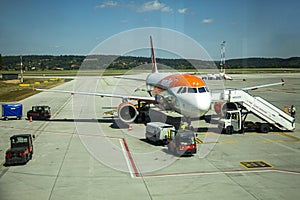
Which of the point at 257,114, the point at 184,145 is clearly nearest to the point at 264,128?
the point at 257,114

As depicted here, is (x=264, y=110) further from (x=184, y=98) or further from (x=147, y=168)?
(x=147, y=168)

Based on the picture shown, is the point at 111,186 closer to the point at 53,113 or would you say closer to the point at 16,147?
the point at 16,147

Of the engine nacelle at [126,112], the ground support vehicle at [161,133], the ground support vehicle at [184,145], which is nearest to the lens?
the ground support vehicle at [184,145]

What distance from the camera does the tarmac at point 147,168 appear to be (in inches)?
559

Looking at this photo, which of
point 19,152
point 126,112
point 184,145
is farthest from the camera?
point 126,112

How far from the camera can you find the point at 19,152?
1836cm

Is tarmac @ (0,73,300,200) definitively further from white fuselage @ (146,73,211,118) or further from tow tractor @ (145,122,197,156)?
white fuselage @ (146,73,211,118)

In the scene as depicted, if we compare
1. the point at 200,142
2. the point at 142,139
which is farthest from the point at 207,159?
the point at 142,139

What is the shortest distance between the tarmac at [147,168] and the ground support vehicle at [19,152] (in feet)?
1.39

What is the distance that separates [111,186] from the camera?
14930mm

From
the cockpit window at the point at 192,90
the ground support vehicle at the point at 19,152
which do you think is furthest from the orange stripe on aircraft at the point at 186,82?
the ground support vehicle at the point at 19,152

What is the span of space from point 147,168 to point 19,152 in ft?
26.1

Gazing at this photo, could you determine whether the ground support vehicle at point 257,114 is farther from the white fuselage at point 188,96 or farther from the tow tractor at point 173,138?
the tow tractor at point 173,138

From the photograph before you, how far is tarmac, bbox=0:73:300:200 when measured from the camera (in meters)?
14.2
